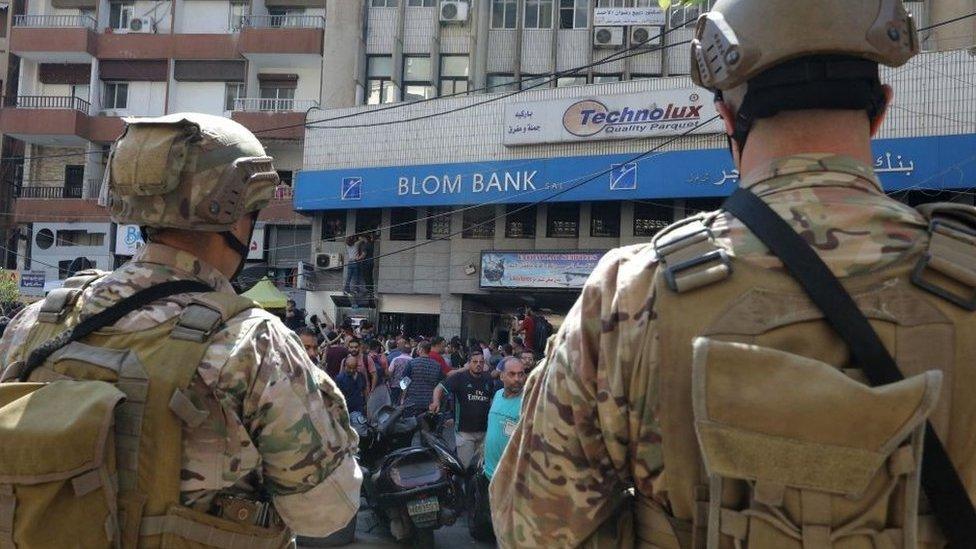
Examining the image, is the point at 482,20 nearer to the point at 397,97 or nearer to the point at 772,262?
the point at 397,97

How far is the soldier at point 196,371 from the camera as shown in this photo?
2088 mm

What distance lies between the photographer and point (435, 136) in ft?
74.0

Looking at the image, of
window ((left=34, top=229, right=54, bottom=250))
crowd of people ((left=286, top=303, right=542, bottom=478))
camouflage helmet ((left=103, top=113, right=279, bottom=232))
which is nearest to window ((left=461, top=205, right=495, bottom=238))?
crowd of people ((left=286, top=303, right=542, bottom=478))

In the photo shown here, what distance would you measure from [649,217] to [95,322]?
19.5 metres

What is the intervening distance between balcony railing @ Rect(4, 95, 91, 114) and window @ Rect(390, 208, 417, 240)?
40.7 ft

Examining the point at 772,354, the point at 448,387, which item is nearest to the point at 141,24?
the point at 448,387

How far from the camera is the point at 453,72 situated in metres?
25.4

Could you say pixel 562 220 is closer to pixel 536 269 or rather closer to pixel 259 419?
pixel 536 269

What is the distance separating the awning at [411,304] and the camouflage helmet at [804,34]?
70.6 ft

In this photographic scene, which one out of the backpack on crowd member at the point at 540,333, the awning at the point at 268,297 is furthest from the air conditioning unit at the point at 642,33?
the awning at the point at 268,297

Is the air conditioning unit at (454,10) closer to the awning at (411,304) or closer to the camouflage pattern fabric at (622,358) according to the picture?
the awning at (411,304)

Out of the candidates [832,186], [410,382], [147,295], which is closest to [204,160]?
[147,295]

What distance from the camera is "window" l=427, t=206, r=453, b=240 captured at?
23.0m

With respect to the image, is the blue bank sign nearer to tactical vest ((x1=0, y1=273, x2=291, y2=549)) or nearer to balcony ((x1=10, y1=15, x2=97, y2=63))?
balcony ((x1=10, y1=15, x2=97, y2=63))
